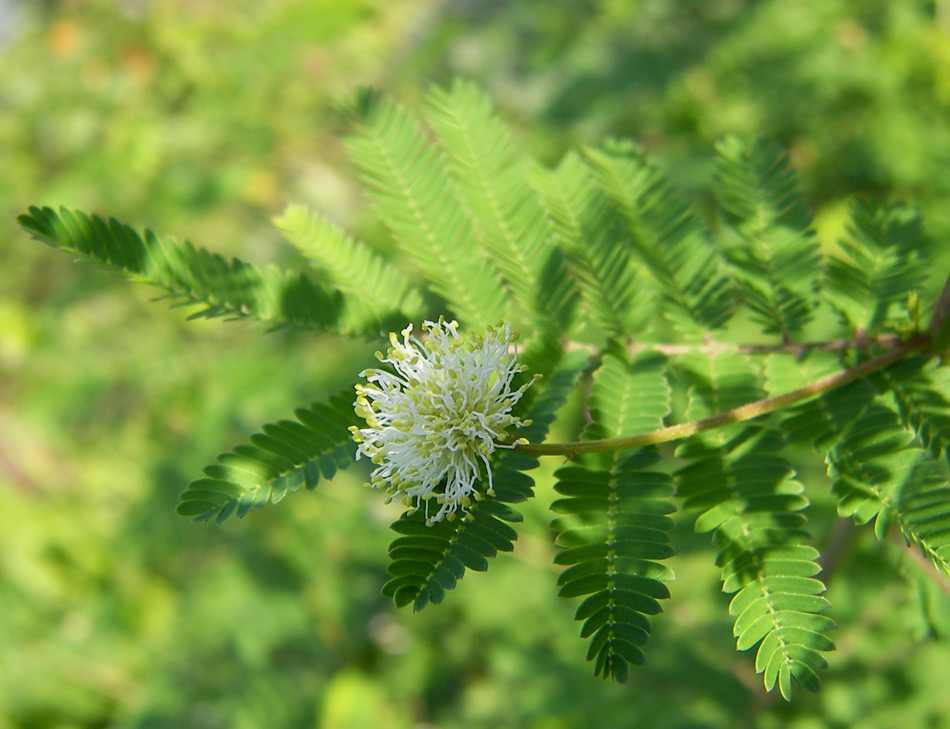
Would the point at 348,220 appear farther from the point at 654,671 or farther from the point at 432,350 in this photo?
the point at 432,350

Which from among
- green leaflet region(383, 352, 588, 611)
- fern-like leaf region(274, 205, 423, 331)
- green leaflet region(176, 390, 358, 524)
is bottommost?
green leaflet region(383, 352, 588, 611)

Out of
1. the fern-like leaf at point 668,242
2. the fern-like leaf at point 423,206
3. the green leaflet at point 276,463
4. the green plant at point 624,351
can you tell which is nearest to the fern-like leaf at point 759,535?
the green plant at point 624,351

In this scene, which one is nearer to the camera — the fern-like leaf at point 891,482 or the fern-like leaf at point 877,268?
the fern-like leaf at point 891,482

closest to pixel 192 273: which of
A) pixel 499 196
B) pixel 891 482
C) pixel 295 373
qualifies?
pixel 499 196

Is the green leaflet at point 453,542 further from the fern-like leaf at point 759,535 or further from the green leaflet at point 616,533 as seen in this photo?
the fern-like leaf at point 759,535

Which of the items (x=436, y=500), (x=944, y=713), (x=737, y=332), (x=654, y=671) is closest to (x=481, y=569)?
(x=436, y=500)

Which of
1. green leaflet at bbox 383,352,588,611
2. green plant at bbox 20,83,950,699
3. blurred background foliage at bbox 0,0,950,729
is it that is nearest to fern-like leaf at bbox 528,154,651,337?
green plant at bbox 20,83,950,699

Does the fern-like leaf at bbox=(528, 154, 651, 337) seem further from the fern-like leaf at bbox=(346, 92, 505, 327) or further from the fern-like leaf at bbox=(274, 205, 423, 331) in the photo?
the fern-like leaf at bbox=(274, 205, 423, 331)
